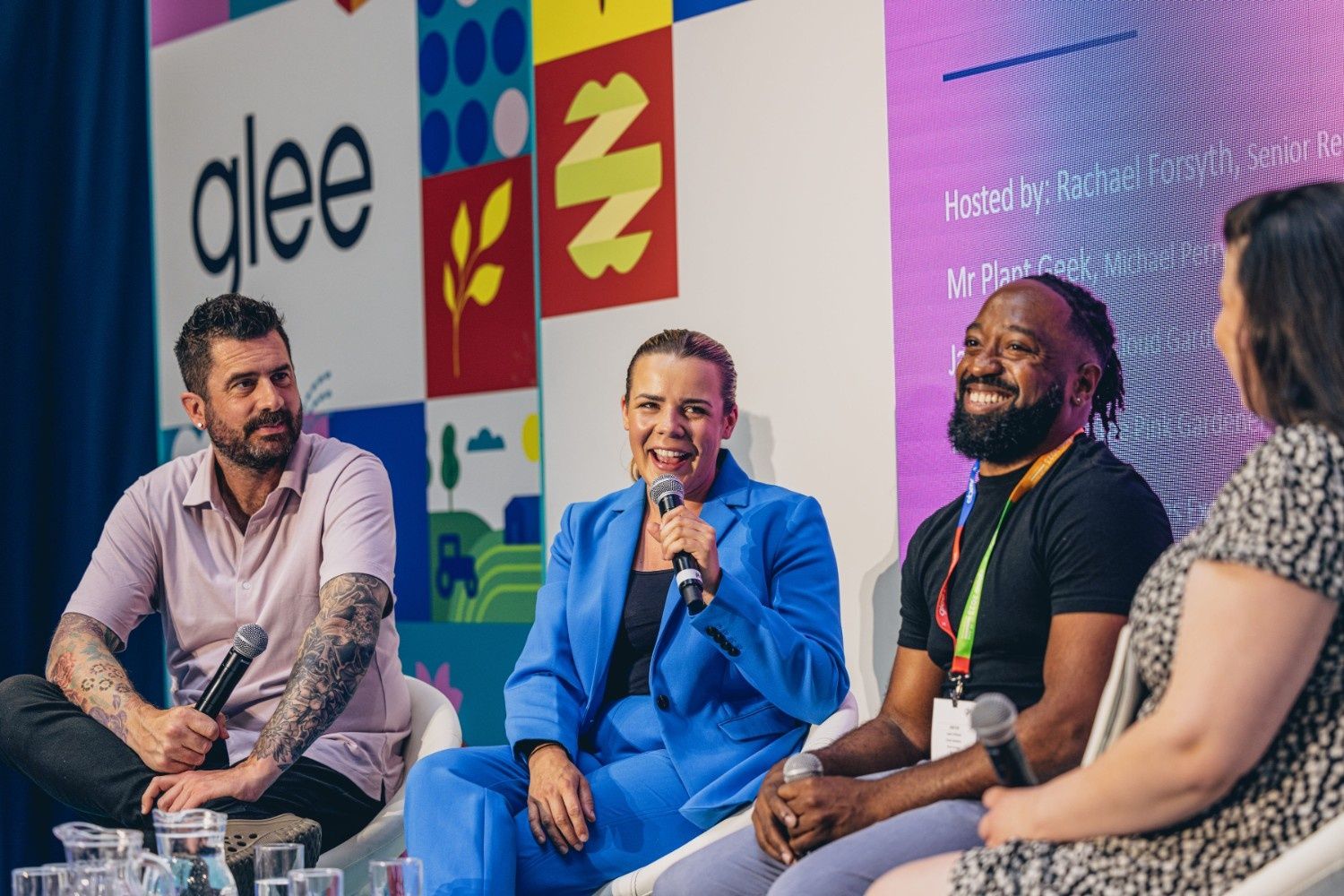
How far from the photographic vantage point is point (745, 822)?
2.68 m

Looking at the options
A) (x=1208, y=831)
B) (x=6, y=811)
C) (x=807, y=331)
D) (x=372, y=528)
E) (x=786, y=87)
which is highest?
(x=786, y=87)

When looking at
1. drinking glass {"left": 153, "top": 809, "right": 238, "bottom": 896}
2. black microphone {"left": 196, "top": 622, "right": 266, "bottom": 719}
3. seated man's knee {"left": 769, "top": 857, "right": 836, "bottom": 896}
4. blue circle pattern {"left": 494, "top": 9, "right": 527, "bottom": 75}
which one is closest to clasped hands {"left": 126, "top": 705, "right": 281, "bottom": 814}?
black microphone {"left": 196, "top": 622, "right": 266, "bottom": 719}

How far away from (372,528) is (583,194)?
4.37 ft

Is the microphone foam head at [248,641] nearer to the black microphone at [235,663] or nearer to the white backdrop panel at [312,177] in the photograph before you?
the black microphone at [235,663]

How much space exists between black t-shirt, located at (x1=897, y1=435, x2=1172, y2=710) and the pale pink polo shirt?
1.30 meters

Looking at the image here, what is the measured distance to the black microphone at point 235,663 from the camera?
2.69m

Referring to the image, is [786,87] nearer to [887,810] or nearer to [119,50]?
[887,810]

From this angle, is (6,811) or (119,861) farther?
(6,811)

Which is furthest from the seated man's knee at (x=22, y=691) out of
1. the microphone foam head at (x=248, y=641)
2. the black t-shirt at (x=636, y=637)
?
the black t-shirt at (x=636, y=637)

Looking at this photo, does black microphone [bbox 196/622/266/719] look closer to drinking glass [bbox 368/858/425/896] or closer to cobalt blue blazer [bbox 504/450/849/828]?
cobalt blue blazer [bbox 504/450/849/828]

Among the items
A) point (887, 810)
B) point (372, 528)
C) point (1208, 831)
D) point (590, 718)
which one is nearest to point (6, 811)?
point (372, 528)

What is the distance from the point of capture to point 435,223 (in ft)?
15.0

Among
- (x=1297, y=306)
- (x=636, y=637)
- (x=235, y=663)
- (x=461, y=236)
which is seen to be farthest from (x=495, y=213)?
(x=1297, y=306)

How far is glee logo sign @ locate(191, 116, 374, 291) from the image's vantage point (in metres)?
4.84
